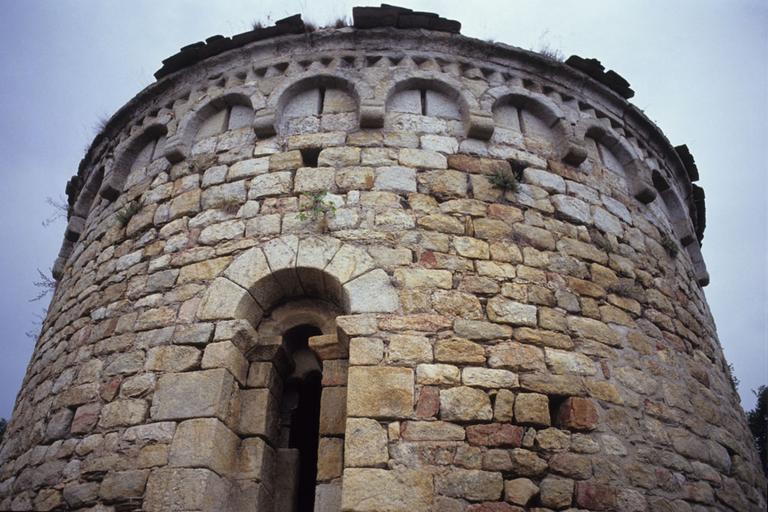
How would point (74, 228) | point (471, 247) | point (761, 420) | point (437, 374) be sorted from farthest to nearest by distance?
point (761, 420)
point (74, 228)
point (471, 247)
point (437, 374)

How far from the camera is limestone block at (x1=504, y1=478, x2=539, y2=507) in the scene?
326 cm

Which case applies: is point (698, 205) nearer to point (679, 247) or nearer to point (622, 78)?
point (679, 247)

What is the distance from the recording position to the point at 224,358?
148 inches

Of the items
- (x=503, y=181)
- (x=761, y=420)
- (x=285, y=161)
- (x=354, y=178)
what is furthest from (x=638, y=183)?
(x=761, y=420)

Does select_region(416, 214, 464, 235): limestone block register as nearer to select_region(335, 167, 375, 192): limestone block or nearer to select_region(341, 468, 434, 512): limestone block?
select_region(335, 167, 375, 192): limestone block

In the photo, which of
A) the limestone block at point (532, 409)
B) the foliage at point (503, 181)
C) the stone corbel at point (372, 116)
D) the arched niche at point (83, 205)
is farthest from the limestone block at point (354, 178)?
the arched niche at point (83, 205)

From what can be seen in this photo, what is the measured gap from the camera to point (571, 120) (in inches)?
208

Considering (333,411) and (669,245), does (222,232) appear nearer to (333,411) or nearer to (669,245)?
(333,411)

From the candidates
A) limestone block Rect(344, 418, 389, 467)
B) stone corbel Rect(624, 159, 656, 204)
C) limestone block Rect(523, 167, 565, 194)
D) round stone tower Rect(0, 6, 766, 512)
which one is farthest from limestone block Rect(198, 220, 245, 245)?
stone corbel Rect(624, 159, 656, 204)

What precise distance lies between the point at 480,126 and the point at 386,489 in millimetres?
2876

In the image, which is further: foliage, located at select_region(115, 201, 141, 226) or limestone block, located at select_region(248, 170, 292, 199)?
foliage, located at select_region(115, 201, 141, 226)

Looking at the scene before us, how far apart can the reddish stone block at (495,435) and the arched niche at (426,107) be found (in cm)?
240

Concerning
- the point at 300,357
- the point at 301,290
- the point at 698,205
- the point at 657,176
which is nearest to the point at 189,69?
the point at 301,290

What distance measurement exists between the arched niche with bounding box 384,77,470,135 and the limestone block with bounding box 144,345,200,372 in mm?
2313
